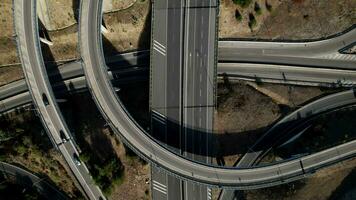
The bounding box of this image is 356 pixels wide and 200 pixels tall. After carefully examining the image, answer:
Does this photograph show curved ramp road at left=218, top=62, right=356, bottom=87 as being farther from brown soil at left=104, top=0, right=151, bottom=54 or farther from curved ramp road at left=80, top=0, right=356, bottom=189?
brown soil at left=104, top=0, right=151, bottom=54

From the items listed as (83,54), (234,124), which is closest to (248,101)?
(234,124)

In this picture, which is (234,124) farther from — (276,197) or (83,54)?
(83,54)

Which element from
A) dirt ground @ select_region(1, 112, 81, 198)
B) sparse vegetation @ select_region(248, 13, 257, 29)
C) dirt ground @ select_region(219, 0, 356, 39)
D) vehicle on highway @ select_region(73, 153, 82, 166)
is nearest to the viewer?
vehicle on highway @ select_region(73, 153, 82, 166)

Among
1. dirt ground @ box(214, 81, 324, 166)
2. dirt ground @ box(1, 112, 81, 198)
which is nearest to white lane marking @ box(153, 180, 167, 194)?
dirt ground @ box(214, 81, 324, 166)

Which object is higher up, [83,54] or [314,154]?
[83,54]

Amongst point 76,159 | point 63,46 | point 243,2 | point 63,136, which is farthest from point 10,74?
point 243,2

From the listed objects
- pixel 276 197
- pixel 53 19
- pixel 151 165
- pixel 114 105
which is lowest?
pixel 276 197

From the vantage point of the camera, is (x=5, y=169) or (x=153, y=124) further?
(x=5, y=169)
